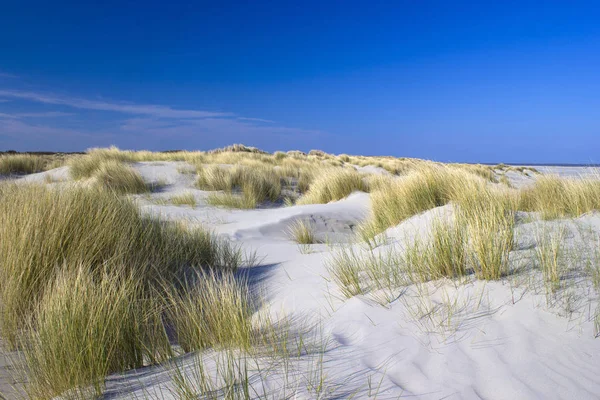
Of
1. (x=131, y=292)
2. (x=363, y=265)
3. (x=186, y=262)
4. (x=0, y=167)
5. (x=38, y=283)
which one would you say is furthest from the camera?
(x=0, y=167)

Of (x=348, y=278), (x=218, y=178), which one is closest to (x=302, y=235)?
(x=348, y=278)

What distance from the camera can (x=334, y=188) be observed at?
8.02 metres

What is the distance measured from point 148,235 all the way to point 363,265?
191 cm

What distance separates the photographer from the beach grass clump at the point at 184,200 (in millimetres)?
7342

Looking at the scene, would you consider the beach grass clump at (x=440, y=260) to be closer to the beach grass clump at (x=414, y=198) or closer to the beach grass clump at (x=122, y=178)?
the beach grass clump at (x=414, y=198)

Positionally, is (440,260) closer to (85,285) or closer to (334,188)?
(85,285)

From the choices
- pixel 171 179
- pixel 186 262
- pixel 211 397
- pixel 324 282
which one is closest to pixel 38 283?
pixel 186 262

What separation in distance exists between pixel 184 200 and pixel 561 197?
6.40m

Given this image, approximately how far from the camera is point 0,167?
38.0ft

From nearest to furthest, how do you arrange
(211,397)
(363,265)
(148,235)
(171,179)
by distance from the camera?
(211,397) → (363,265) → (148,235) → (171,179)

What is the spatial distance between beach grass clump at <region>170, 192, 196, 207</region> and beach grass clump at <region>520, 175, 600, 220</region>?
5.82 m

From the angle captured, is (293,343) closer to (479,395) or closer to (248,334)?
(248,334)

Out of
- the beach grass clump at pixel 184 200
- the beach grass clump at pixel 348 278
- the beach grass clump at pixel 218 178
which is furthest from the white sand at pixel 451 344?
the beach grass clump at pixel 218 178

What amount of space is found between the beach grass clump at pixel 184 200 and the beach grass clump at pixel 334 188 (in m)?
2.32
